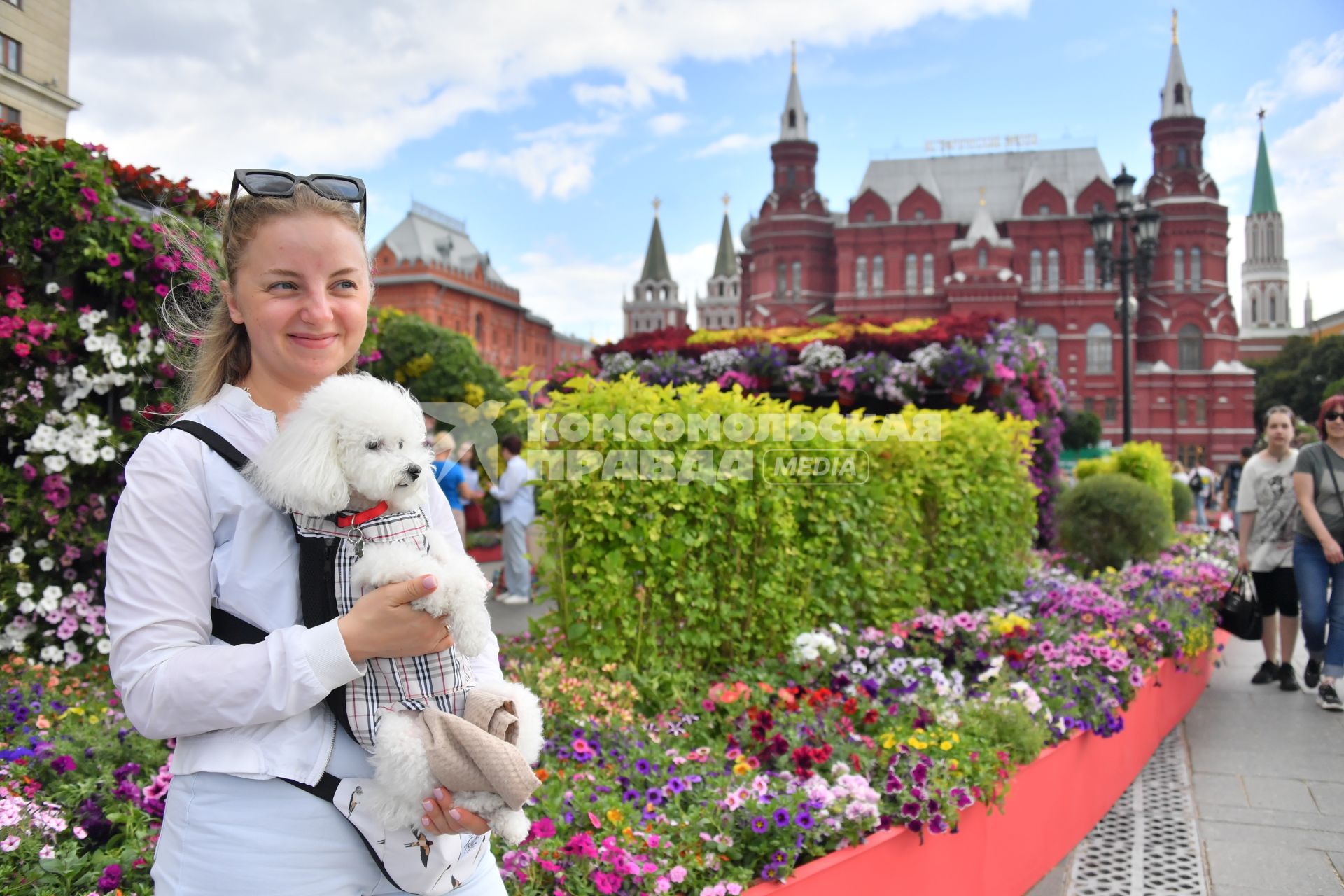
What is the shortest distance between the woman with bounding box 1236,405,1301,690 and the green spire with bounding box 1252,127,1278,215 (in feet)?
294

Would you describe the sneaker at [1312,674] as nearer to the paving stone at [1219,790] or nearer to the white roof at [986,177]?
the paving stone at [1219,790]

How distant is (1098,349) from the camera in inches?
2192

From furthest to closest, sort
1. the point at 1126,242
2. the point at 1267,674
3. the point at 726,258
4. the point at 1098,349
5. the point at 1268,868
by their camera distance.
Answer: the point at 726,258 < the point at 1098,349 < the point at 1126,242 < the point at 1267,674 < the point at 1268,868

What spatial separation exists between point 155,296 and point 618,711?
10.7 ft

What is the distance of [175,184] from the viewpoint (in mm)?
4859

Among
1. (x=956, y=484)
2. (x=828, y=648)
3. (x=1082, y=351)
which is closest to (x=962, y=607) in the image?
(x=956, y=484)

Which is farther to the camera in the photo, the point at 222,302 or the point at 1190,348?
the point at 1190,348

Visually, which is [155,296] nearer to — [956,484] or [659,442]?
[659,442]

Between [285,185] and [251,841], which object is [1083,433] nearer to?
[285,185]

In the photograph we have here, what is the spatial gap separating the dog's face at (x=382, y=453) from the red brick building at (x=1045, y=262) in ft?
186

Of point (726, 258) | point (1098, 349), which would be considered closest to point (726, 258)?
point (726, 258)

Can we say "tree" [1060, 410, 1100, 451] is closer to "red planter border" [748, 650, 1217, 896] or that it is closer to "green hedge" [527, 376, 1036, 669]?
"red planter border" [748, 650, 1217, 896]

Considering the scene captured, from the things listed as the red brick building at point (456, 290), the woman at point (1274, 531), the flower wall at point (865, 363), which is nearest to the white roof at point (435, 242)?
the red brick building at point (456, 290)

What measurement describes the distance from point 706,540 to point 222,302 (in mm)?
2982
